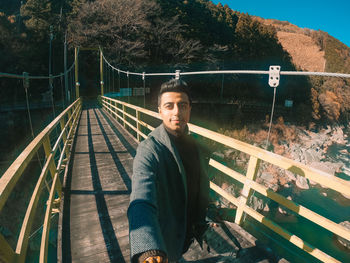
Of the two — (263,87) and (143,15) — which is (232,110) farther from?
(143,15)

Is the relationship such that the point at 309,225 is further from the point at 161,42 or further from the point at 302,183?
the point at 161,42

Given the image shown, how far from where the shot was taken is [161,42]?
2917 centimetres

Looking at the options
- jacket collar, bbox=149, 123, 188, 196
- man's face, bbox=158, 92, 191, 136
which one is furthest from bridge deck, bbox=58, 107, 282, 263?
man's face, bbox=158, 92, 191, 136

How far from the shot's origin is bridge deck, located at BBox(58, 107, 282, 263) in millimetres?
1908

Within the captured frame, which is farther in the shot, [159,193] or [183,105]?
[183,105]

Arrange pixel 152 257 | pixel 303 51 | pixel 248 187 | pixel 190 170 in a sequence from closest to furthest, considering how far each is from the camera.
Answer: pixel 152 257 → pixel 190 170 → pixel 248 187 → pixel 303 51

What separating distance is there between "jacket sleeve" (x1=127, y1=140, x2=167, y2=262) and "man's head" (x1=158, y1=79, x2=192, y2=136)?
0.63 feet

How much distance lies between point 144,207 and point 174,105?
578mm

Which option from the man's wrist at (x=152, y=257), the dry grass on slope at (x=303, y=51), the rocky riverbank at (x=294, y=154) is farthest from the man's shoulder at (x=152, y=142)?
the dry grass on slope at (x=303, y=51)

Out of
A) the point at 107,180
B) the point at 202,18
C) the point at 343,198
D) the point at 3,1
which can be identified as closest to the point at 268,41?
the point at 202,18

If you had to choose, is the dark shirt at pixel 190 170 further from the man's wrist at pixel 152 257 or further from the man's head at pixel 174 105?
the man's wrist at pixel 152 257

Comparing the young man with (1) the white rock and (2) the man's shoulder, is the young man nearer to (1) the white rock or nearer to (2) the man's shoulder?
(2) the man's shoulder

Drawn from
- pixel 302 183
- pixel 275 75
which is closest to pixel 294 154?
pixel 302 183

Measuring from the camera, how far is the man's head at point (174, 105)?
1.21 m
